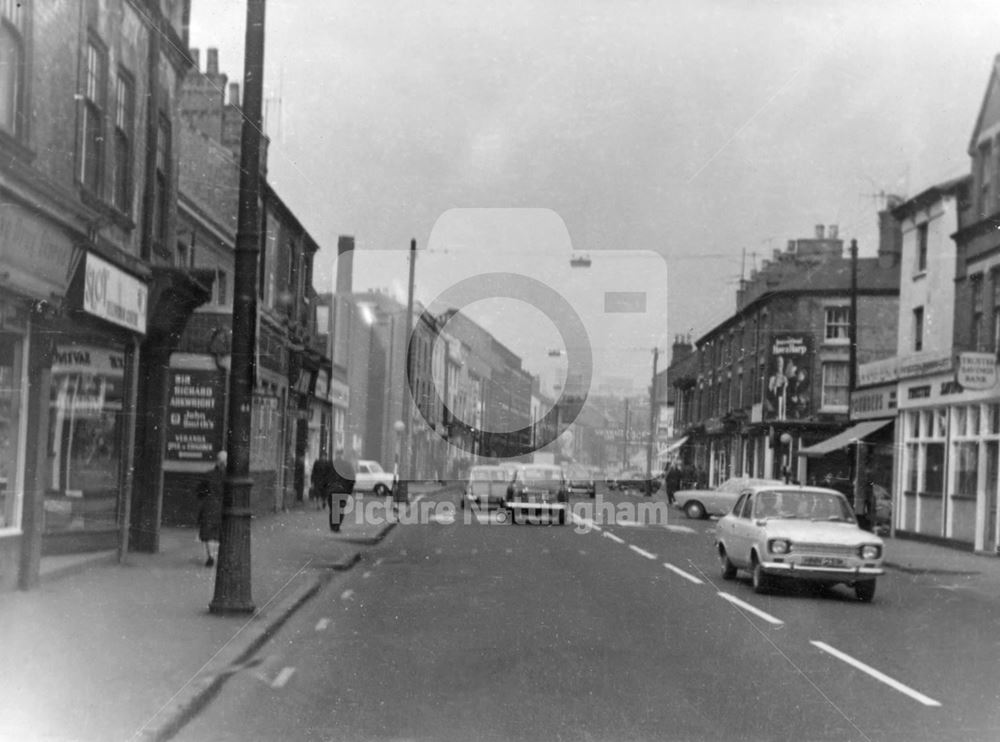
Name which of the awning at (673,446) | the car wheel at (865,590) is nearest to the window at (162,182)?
the car wheel at (865,590)

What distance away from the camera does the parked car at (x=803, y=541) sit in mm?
14461

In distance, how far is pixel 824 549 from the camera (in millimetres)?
14547

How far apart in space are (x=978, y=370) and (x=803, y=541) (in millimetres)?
10525

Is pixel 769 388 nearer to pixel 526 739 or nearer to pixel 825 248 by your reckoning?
pixel 825 248

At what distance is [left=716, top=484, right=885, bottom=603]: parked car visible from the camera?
14.5m

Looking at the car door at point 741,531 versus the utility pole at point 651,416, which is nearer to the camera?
the utility pole at point 651,416

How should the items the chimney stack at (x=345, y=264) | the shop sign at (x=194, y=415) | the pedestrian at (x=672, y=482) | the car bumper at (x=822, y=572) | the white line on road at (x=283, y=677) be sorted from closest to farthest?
the white line on road at (x=283, y=677), the chimney stack at (x=345, y=264), the car bumper at (x=822, y=572), the shop sign at (x=194, y=415), the pedestrian at (x=672, y=482)

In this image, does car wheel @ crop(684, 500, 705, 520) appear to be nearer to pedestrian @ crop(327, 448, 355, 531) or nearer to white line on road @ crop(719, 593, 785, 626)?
pedestrian @ crop(327, 448, 355, 531)

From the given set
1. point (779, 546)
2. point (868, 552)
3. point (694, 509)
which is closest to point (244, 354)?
point (779, 546)

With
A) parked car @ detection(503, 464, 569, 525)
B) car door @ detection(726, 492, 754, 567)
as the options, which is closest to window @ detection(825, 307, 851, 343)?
parked car @ detection(503, 464, 569, 525)

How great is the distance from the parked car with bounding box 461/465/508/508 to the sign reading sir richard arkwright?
13.4 metres

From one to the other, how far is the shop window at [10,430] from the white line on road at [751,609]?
809 centimetres

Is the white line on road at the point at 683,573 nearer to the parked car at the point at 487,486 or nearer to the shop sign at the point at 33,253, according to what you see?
the parked car at the point at 487,486

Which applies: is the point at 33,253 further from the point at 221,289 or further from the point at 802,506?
the point at 221,289
